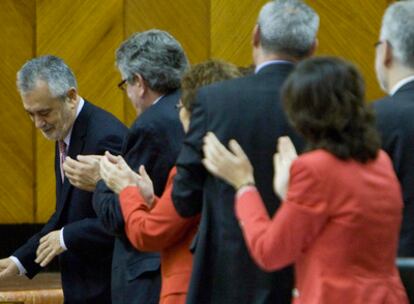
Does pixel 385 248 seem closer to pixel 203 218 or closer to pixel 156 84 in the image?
pixel 203 218

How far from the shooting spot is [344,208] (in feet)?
9.72

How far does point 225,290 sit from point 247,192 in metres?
0.37

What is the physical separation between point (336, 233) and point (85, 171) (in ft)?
4.55

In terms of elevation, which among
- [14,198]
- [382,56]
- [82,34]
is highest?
[382,56]

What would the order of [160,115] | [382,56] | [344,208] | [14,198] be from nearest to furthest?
1. [344,208]
2. [382,56]
3. [160,115]
4. [14,198]

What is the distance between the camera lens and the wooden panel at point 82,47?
278 inches

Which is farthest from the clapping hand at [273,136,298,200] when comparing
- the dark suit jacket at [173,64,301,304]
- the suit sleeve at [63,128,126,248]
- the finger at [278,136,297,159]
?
the suit sleeve at [63,128,126,248]

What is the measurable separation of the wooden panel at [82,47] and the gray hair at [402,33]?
3479 mm

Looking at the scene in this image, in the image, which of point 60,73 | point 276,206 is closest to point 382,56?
point 276,206

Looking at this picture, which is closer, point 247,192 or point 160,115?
point 247,192

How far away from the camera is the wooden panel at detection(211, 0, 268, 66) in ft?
23.4

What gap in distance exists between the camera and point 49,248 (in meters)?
4.60

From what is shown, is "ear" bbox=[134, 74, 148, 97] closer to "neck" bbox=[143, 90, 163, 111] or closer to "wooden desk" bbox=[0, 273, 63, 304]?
"neck" bbox=[143, 90, 163, 111]

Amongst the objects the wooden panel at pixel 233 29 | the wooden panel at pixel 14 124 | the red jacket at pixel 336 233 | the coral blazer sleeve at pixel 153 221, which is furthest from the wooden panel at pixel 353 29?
the red jacket at pixel 336 233
